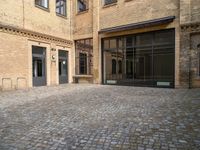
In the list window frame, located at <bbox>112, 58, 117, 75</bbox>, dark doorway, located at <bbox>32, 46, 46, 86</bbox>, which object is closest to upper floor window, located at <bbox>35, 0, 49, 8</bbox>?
dark doorway, located at <bbox>32, 46, 46, 86</bbox>

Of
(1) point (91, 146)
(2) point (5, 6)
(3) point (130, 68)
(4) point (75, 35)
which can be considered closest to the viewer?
(1) point (91, 146)

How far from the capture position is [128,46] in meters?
14.2

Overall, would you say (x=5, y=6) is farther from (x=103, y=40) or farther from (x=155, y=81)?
(x=155, y=81)

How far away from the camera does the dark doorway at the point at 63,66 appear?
650 inches

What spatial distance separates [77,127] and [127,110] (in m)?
2.15

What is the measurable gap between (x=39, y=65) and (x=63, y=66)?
272 cm

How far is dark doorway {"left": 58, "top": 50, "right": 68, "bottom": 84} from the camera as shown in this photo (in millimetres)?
16500

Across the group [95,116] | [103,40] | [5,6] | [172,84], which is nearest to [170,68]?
[172,84]

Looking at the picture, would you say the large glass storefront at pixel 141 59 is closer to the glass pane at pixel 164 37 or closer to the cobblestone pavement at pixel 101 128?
the glass pane at pixel 164 37

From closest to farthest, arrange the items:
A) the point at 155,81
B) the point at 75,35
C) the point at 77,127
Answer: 1. the point at 77,127
2. the point at 155,81
3. the point at 75,35

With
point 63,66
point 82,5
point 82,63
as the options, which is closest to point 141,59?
point 82,63

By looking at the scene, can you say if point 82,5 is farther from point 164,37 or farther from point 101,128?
point 101,128

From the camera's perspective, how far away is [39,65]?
47.8 ft

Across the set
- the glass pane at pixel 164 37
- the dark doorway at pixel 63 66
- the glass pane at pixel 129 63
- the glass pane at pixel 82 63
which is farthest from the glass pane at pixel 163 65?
the dark doorway at pixel 63 66
